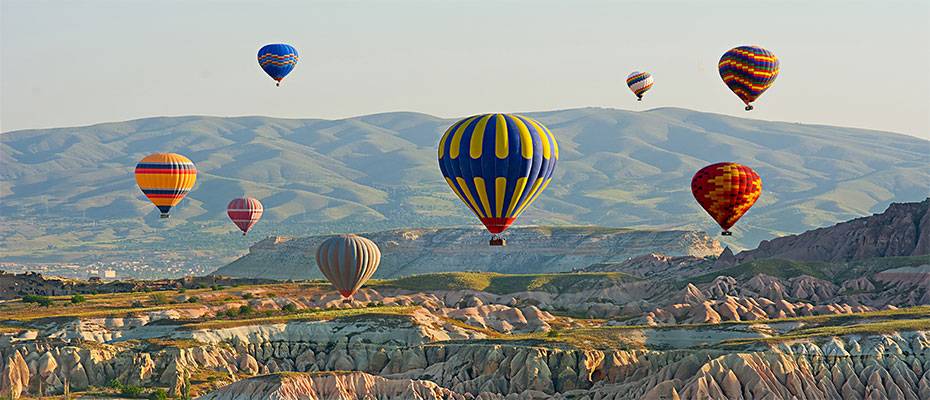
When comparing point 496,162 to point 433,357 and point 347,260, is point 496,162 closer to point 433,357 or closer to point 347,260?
point 433,357

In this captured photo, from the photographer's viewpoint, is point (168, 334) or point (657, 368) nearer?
point (657, 368)

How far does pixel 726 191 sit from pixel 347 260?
42.2 m

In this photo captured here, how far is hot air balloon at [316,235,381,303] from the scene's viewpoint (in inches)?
7151

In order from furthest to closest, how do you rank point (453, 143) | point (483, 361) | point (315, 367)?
point (315, 367)
point (483, 361)
point (453, 143)

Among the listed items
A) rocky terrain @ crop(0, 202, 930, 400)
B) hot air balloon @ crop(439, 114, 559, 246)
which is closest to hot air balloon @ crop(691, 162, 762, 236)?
rocky terrain @ crop(0, 202, 930, 400)

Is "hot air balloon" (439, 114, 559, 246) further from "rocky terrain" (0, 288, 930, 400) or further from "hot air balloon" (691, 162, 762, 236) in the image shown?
"hot air balloon" (691, 162, 762, 236)

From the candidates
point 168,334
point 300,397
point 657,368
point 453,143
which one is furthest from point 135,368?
point 657,368

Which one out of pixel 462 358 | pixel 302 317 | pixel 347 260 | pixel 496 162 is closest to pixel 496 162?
pixel 496 162

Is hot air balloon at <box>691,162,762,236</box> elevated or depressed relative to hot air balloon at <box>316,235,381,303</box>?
elevated

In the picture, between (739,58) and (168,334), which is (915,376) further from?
(168,334)

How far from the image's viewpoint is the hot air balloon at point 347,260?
18162 cm

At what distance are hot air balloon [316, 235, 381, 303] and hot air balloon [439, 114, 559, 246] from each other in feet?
139

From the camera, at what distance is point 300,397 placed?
131 metres

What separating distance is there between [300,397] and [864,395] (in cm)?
4670
